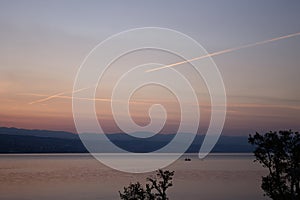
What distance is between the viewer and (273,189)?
36.2m

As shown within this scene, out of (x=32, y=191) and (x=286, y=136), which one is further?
(x=32, y=191)

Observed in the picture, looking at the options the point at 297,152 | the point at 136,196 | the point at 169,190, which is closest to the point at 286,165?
the point at 297,152

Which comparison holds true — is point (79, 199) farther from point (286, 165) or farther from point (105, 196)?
point (286, 165)

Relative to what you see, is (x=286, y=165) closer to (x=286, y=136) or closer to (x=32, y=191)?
(x=286, y=136)

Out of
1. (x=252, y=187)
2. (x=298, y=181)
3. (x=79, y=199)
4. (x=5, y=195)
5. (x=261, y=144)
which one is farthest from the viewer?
(x=252, y=187)

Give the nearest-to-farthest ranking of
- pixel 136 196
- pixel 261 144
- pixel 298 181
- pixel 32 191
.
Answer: pixel 298 181, pixel 261 144, pixel 136 196, pixel 32 191

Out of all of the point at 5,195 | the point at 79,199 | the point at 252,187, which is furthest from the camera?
the point at 252,187

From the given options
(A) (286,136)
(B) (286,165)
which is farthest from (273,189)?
A: (A) (286,136)

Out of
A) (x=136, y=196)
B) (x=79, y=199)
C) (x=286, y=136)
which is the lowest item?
(x=79, y=199)

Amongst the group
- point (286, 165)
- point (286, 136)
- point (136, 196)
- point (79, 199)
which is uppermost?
point (286, 136)

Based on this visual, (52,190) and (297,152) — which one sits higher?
(297,152)

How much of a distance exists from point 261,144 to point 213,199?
79188 mm

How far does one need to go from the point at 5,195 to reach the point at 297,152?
108163mm

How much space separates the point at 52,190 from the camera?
5207 inches
